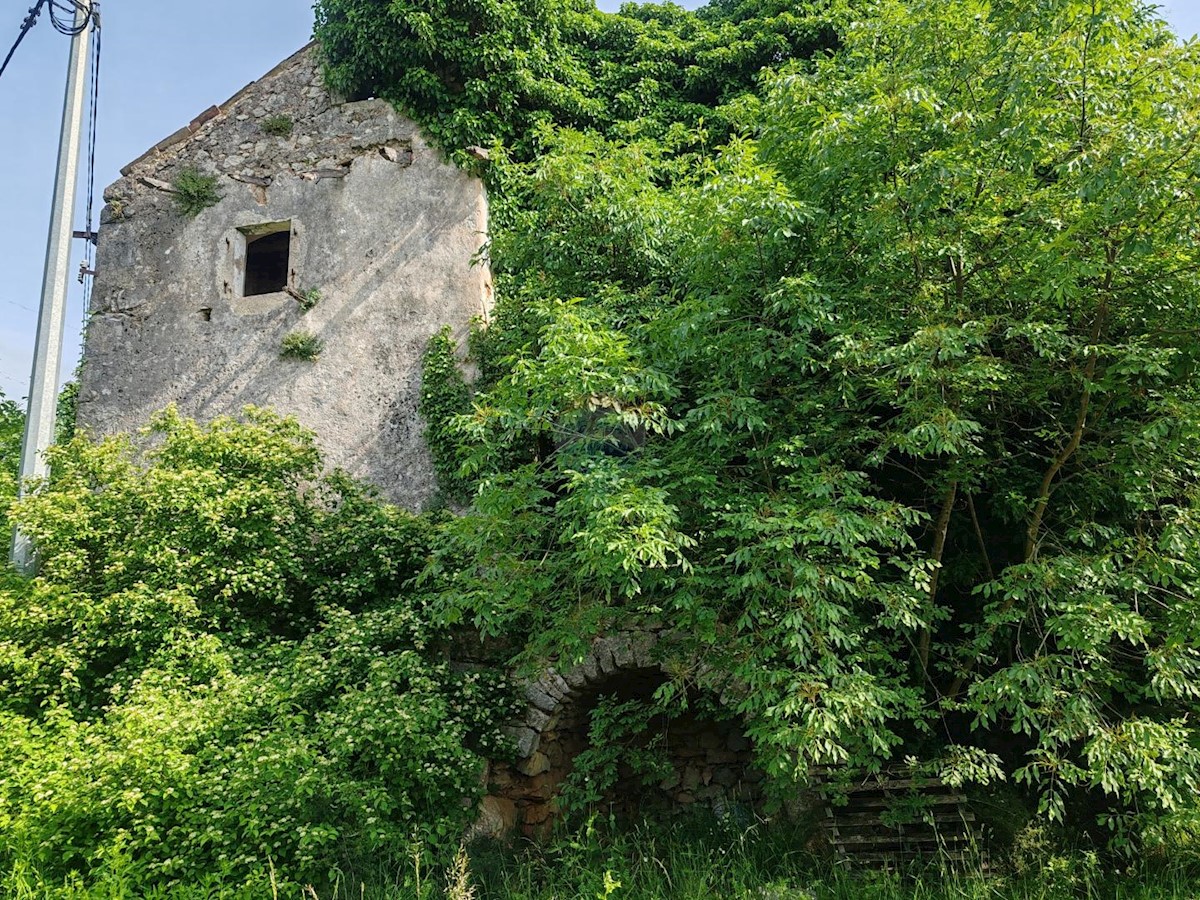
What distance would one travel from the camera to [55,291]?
773 cm

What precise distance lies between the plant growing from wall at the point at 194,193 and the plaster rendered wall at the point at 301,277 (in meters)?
0.11

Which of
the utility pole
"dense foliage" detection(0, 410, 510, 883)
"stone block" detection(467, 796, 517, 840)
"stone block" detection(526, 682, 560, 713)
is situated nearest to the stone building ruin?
"dense foliage" detection(0, 410, 510, 883)

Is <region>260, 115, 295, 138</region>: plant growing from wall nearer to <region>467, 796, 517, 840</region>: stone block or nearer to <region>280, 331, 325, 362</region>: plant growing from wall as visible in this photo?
<region>280, 331, 325, 362</region>: plant growing from wall

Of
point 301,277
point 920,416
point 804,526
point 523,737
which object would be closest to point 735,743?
point 523,737

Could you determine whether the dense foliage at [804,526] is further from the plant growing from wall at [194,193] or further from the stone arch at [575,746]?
the plant growing from wall at [194,193]

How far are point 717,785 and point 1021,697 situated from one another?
3639mm

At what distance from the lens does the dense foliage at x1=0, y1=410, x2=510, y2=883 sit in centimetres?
510

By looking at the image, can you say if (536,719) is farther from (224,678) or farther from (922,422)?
(922,422)

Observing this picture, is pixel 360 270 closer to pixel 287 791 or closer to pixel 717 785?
pixel 287 791

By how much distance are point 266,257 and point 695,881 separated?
869cm

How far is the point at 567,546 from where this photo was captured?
584cm

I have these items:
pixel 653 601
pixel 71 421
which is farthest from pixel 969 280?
pixel 71 421

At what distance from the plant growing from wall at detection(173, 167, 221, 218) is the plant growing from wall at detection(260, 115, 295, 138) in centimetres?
85

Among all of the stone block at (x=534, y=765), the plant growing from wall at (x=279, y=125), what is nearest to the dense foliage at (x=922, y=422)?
the stone block at (x=534, y=765)
